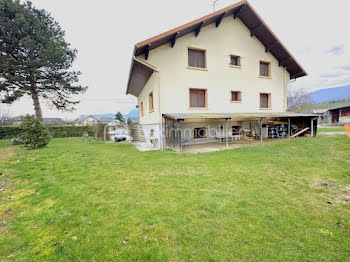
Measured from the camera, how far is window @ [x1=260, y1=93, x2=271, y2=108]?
595 inches

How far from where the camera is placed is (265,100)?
15289 millimetres

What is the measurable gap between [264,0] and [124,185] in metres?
16.4

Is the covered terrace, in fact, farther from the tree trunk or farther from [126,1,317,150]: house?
the tree trunk

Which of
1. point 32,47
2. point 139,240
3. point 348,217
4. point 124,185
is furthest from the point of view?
point 32,47

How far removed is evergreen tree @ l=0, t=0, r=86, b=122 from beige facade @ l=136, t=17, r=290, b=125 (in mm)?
12824

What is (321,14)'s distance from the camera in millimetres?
13805

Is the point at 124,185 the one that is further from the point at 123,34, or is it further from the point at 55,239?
the point at 123,34

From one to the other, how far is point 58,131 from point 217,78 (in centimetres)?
2567

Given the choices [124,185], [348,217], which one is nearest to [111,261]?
[124,185]

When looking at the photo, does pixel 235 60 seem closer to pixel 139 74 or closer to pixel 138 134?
pixel 139 74

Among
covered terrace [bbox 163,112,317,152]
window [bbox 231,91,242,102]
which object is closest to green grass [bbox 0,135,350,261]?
covered terrace [bbox 163,112,317,152]

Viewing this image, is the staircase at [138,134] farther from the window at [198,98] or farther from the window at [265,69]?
the window at [265,69]

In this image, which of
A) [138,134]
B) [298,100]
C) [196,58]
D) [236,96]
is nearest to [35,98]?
[138,134]

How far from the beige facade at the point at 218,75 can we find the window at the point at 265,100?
392mm
